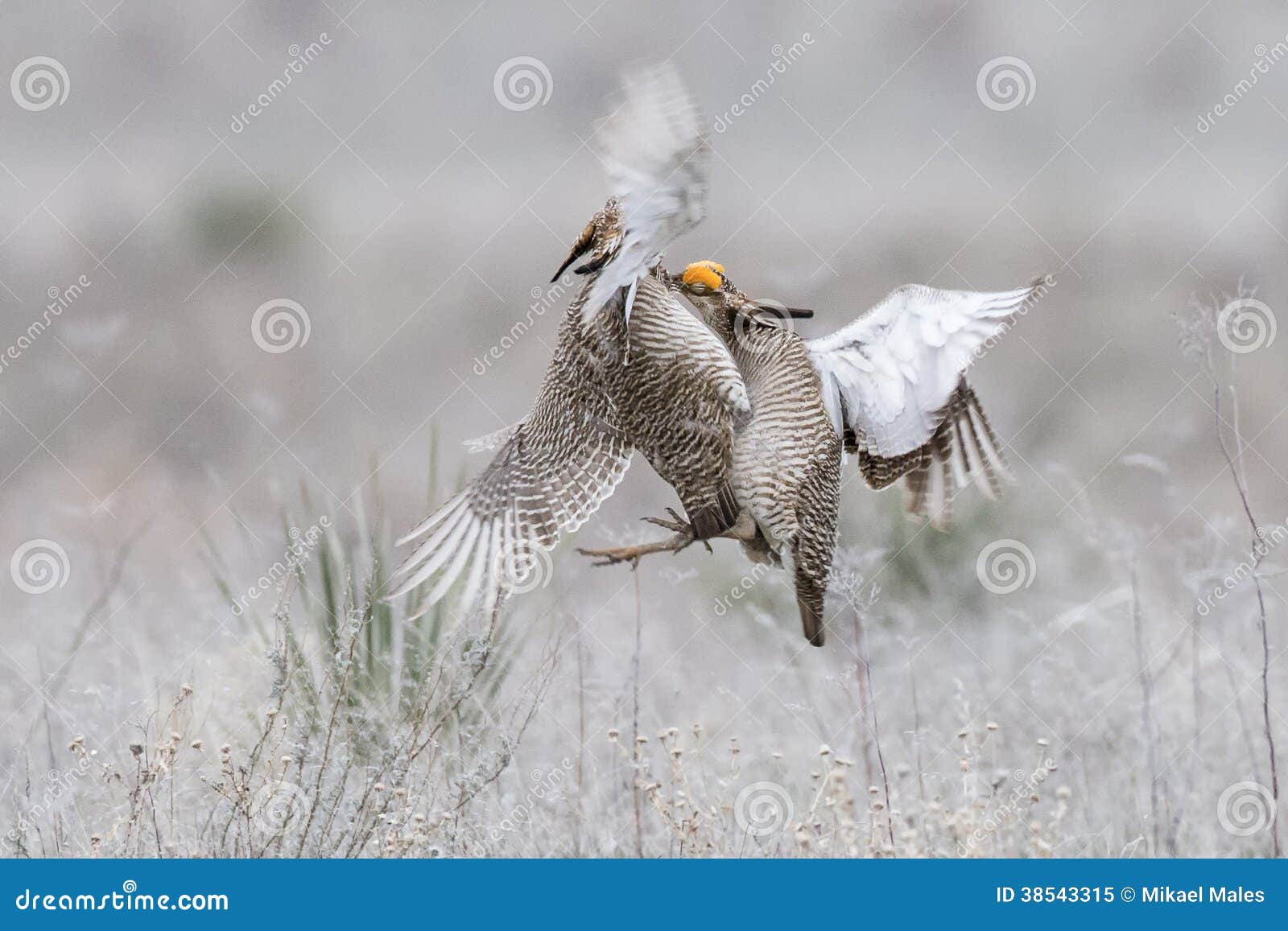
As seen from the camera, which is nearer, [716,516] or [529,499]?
[716,516]

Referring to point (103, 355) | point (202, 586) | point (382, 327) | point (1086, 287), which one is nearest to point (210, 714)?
point (202, 586)

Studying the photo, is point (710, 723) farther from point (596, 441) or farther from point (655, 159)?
point (655, 159)

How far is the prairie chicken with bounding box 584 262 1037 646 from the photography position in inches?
167

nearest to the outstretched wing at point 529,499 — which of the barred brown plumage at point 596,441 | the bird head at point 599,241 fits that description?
the barred brown plumage at point 596,441

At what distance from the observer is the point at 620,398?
4.34 metres

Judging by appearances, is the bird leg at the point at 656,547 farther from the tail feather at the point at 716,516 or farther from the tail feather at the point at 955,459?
the tail feather at the point at 955,459

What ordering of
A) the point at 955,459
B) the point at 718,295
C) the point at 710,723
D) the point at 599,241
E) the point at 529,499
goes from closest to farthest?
1. the point at 599,241
2. the point at 718,295
3. the point at 529,499
4. the point at 955,459
5. the point at 710,723

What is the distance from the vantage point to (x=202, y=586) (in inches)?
270

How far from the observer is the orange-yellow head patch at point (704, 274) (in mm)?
4172

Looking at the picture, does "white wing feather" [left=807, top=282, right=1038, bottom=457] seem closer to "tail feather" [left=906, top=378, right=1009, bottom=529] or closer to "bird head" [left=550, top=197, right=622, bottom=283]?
"tail feather" [left=906, top=378, right=1009, bottom=529]

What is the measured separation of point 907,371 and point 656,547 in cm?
109

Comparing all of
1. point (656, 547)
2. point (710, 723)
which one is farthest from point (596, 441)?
point (710, 723)

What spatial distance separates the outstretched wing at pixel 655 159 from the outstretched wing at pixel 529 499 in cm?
90

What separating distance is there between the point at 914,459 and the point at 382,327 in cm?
673
